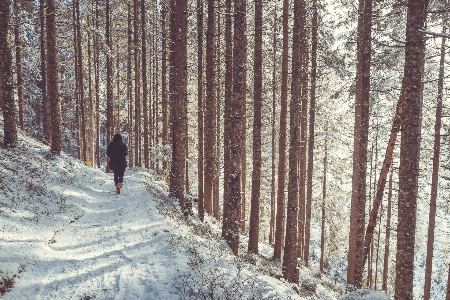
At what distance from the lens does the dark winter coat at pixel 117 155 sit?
13.4 metres

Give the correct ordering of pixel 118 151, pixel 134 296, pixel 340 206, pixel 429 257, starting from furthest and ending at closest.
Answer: pixel 340 206, pixel 429 257, pixel 118 151, pixel 134 296

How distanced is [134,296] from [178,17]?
10.8 meters

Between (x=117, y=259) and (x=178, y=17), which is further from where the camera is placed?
(x=178, y=17)

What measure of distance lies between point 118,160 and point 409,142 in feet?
35.7

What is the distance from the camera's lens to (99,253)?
276 inches

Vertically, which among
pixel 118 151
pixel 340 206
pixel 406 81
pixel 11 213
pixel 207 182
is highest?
pixel 406 81

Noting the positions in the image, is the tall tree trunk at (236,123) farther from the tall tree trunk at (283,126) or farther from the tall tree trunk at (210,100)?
the tall tree trunk at (283,126)

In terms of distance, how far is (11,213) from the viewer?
24.6 feet

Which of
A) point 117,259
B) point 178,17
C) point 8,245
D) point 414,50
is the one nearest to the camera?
point 8,245

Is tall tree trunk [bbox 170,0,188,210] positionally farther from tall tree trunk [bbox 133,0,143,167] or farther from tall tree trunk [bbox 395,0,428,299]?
tall tree trunk [bbox 133,0,143,167]

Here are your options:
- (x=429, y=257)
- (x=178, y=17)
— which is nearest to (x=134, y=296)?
(x=178, y=17)

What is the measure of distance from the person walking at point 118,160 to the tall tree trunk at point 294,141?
7.13 metres

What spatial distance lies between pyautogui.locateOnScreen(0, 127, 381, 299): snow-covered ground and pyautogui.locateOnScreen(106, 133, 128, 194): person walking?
197cm

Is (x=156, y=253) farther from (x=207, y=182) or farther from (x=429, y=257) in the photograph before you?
(x=429, y=257)
